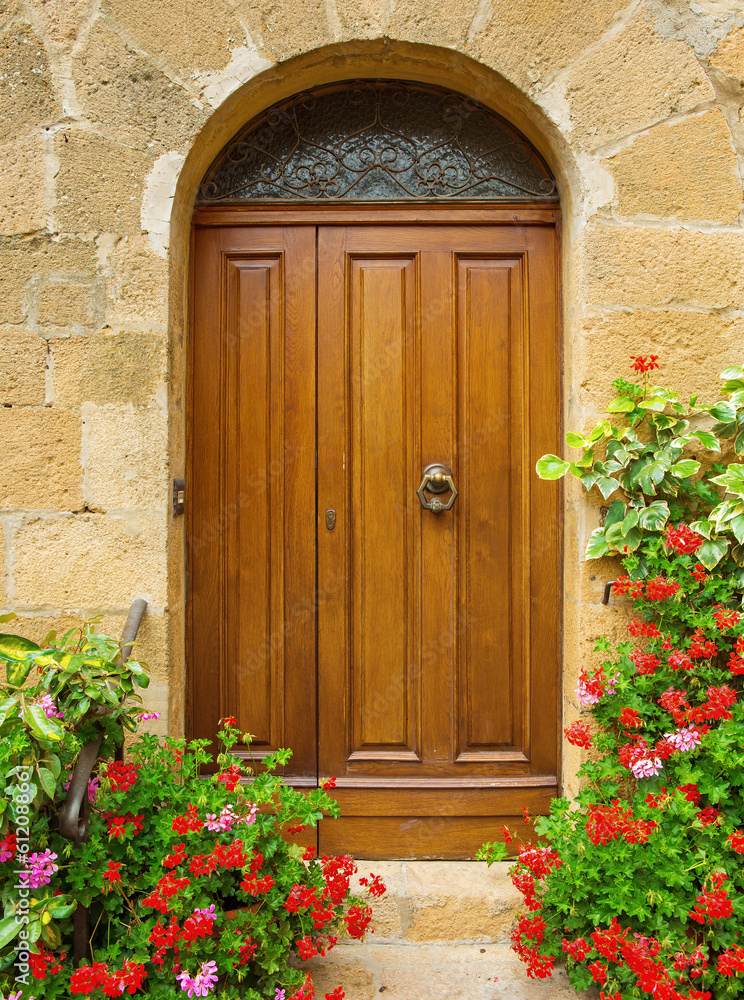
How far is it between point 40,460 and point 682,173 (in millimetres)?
2325

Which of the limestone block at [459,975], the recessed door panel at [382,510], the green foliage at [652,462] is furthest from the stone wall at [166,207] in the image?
the limestone block at [459,975]

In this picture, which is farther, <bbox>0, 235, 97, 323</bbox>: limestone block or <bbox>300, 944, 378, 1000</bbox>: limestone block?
<bbox>0, 235, 97, 323</bbox>: limestone block

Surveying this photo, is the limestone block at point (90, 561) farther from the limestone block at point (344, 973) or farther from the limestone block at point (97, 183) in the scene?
the limestone block at point (344, 973)

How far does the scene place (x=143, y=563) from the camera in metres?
2.16

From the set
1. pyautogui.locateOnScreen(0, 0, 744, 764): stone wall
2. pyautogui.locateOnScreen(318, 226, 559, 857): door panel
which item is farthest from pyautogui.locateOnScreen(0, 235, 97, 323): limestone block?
pyautogui.locateOnScreen(318, 226, 559, 857): door panel

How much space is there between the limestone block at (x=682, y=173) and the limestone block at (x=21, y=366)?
1.99 m

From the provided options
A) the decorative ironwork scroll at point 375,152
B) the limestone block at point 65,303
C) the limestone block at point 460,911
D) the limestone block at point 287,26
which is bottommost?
the limestone block at point 460,911

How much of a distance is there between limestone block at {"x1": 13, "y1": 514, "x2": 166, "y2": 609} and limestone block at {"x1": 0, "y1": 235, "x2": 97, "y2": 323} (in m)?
0.73

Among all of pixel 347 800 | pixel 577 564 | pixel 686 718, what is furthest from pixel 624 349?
pixel 347 800

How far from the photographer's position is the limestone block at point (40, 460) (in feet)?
7.11

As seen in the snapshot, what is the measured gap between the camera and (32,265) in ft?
7.12

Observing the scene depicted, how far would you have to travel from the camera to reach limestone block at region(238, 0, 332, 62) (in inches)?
84.2

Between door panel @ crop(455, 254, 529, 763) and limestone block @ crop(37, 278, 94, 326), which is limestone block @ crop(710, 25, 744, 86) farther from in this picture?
limestone block @ crop(37, 278, 94, 326)

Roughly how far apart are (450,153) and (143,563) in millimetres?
1837
